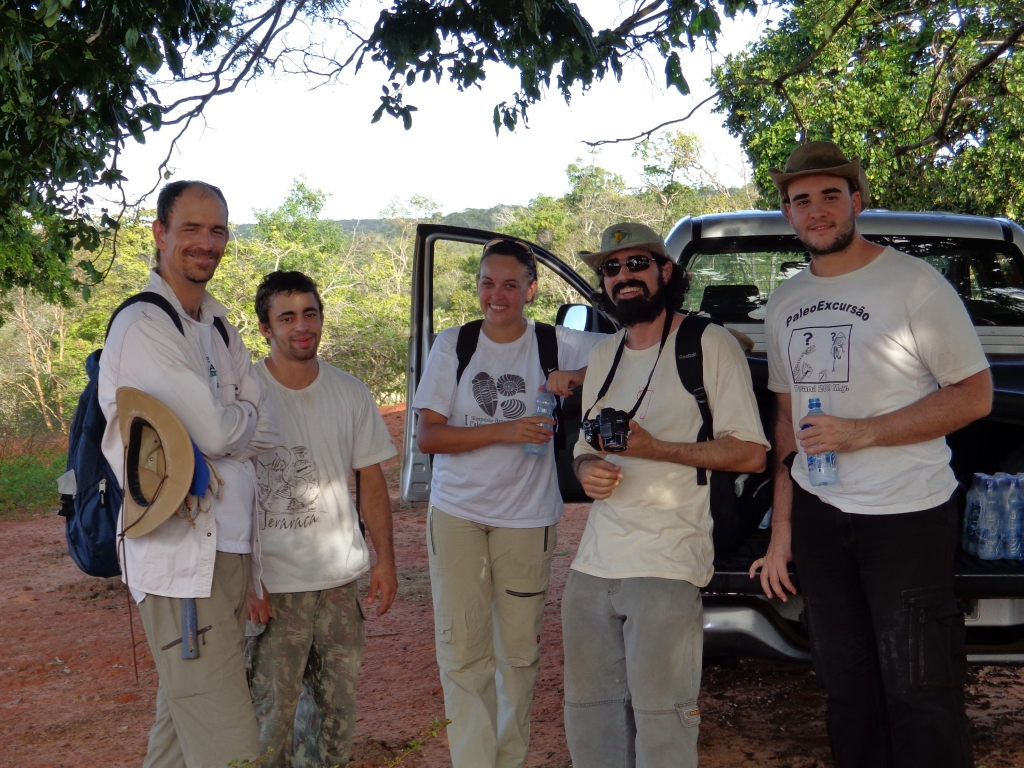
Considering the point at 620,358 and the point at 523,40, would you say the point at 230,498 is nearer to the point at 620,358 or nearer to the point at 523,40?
the point at 620,358

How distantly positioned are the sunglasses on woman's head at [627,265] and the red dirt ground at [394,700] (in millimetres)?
1505

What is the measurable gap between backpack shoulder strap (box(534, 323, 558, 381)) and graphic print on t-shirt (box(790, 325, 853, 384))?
982mm

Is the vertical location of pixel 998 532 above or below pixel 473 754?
above

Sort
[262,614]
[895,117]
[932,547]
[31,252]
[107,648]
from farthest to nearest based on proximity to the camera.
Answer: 1. [895,117]
2. [31,252]
3. [107,648]
4. [262,614]
5. [932,547]

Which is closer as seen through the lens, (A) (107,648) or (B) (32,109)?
(B) (32,109)

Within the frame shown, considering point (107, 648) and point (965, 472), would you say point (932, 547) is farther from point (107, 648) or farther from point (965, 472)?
point (107, 648)

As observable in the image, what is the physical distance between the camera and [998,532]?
3205 mm

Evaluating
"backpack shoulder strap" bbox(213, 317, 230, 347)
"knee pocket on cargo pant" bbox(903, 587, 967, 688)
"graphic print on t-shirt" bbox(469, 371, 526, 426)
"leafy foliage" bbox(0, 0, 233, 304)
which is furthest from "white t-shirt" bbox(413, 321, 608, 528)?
"leafy foliage" bbox(0, 0, 233, 304)

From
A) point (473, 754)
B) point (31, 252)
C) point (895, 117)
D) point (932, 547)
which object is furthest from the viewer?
point (895, 117)

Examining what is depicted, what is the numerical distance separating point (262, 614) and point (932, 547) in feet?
6.65

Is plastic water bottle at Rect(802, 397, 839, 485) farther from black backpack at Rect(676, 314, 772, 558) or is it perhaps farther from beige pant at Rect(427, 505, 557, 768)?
beige pant at Rect(427, 505, 557, 768)

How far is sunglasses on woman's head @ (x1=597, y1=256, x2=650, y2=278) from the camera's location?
3041 millimetres

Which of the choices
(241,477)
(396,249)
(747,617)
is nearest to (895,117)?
(747,617)

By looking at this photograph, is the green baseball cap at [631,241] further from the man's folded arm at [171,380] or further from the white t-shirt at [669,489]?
the man's folded arm at [171,380]
